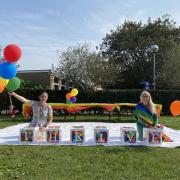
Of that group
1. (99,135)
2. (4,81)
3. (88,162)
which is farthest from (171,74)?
(88,162)

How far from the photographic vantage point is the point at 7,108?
73.8 ft

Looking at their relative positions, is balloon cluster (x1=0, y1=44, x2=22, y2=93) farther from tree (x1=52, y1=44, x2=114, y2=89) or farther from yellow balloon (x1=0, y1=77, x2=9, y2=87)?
tree (x1=52, y1=44, x2=114, y2=89)

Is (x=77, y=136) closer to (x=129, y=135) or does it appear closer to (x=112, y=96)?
(x=129, y=135)

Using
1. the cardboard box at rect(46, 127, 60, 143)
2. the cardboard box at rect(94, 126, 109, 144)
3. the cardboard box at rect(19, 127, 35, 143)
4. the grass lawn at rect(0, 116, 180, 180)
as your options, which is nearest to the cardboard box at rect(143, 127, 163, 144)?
the grass lawn at rect(0, 116, 180, 180)

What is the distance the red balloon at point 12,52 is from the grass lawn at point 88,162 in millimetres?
1997

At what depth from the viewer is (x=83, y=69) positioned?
32406 mm

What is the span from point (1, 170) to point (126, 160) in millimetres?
2375

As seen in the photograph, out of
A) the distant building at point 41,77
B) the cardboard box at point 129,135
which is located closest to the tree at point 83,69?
the distant building at point 41,77

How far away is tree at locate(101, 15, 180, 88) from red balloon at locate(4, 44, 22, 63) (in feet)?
106

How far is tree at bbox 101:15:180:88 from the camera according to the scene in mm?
41812

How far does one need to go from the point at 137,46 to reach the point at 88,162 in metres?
36.7

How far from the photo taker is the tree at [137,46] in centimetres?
4181

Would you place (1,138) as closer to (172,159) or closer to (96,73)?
(172,159)

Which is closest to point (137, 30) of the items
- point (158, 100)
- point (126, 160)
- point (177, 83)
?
point (177, 83)
